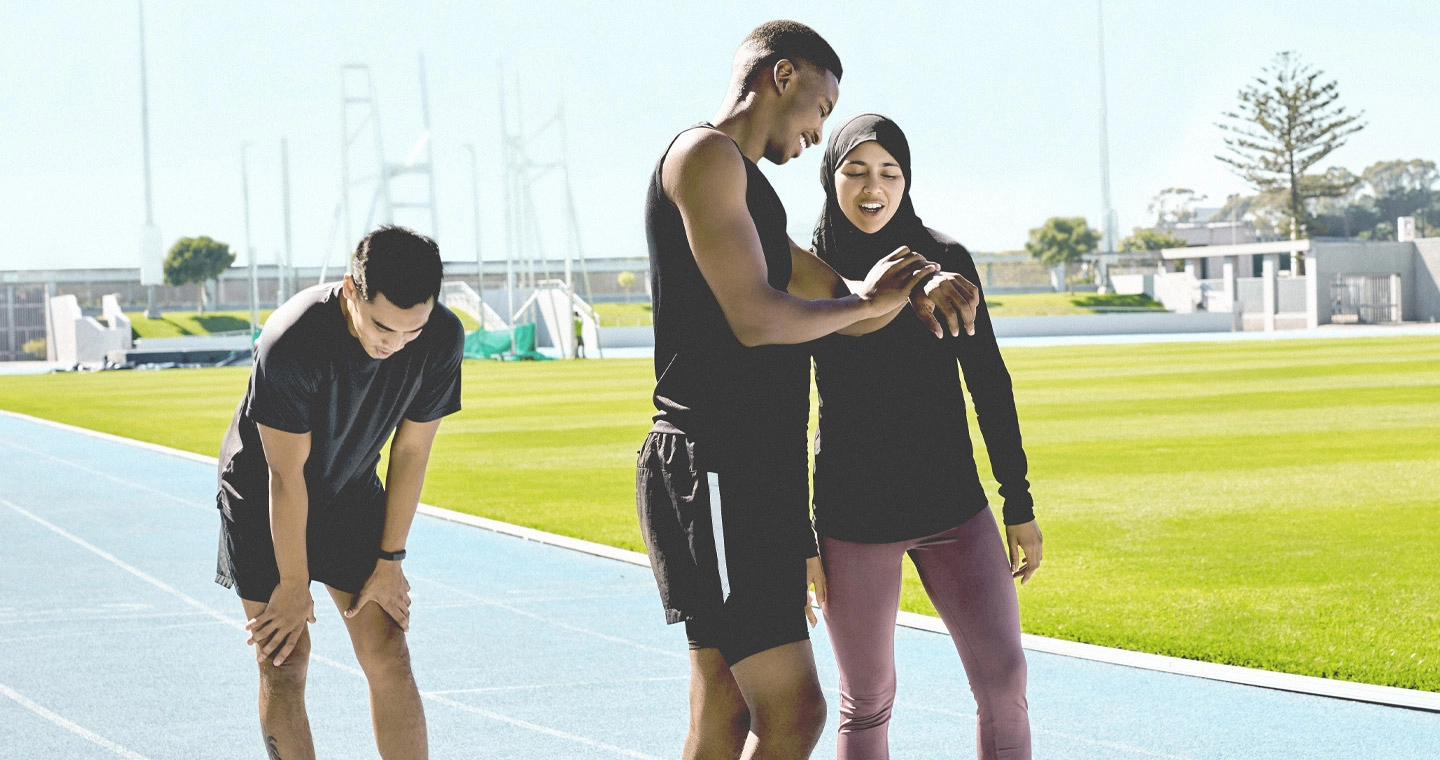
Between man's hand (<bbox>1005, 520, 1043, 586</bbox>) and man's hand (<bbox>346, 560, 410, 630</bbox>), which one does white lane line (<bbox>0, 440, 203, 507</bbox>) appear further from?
man's hand (<bbox>1005, 520, 1043, 586</bbox>)

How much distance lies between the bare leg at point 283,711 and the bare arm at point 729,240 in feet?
5.58

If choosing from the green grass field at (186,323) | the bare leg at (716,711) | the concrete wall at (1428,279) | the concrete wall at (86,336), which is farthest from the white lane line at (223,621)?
the concrete wall at (1428,279)

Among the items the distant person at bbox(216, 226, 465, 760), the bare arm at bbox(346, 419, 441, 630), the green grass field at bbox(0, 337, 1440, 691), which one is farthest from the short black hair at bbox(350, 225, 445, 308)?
the green grass field at bbox(0, 337, 1440, 691)

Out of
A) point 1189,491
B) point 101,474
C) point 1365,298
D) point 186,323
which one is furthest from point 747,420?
point 186,323

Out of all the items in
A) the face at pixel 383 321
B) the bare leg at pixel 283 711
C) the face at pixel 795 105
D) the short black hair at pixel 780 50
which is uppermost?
the short black hair at pixel 780 50

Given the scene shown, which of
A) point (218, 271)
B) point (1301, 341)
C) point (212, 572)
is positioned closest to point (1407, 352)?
point (1301, 341)

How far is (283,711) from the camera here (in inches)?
153

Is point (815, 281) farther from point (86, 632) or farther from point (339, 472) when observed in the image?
point (86, 632)

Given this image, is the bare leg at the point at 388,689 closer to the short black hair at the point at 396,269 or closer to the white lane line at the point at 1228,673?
the short black hair at the point at 396,269

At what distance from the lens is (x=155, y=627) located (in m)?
7.37

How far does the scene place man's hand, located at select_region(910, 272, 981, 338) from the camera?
10.1ft

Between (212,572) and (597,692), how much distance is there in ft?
13.2

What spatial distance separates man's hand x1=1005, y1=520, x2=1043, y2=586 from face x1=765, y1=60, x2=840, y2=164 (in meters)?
1.29

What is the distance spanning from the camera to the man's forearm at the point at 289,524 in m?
3.65
